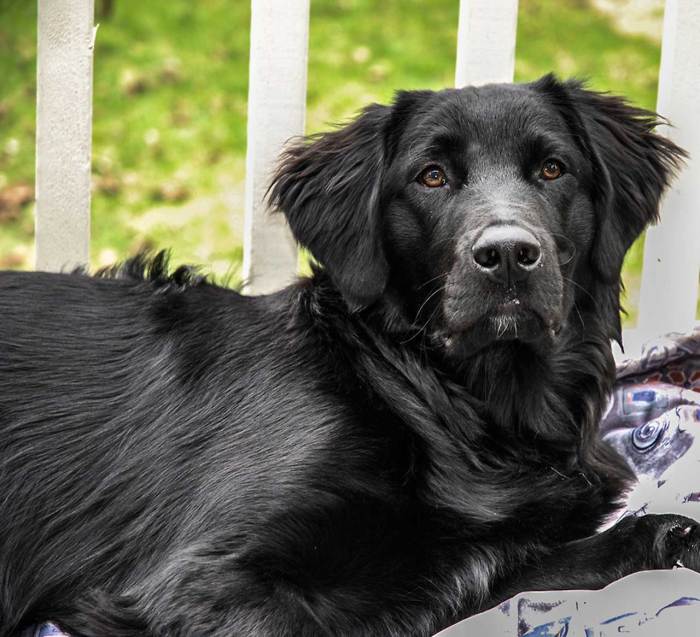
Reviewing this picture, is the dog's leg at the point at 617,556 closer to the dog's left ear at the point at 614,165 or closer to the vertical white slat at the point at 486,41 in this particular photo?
the dog's left ear at the point at 614,165

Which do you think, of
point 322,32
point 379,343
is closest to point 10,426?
point 379,343

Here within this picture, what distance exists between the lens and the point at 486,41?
377 cm

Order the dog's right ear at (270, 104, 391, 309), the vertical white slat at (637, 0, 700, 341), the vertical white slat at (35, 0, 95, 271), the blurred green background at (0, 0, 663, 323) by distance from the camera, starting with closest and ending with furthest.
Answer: the dog's right ear at (270, 104, 391, 309)
the vertical white slat at (35, 0, 95, 271)
the vertical white slat at (637, 0, 700, 341)
the blurred green background at (0, 0, 663, 323)

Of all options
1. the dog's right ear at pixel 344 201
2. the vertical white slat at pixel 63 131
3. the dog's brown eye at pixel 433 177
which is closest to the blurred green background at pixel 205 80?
the vertical white slat at pixel 63 131

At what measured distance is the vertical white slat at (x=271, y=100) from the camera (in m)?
3.72

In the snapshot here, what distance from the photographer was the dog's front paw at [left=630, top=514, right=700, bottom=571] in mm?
2732

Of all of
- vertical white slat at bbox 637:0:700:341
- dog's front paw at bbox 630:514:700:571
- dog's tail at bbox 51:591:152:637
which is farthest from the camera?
vertical white slat at bbox 637:0:700:341

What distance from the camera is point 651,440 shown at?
11.1 ft

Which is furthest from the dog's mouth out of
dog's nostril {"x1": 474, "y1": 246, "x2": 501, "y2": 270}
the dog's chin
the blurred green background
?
the blurred green background

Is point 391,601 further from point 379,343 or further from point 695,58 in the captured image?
point 695,58

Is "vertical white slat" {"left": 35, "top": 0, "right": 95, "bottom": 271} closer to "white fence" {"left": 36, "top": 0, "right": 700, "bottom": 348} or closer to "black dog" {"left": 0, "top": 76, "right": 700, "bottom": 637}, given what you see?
"white fence" {"left": 36, "top": 0, "right": 700, "bottom": 348}

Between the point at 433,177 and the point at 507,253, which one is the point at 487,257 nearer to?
the point at 507,253

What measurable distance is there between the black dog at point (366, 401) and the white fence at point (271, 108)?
624 millimetres

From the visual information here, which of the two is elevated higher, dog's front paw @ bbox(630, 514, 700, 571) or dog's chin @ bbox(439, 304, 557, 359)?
dog's chin @ bbox(439, 304, 557, 359)
